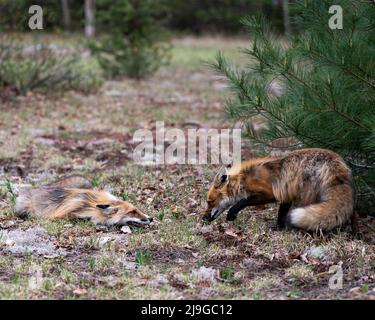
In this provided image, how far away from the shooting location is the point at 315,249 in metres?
6.25

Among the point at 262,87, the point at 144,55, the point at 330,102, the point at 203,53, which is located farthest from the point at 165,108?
the point at 203,53

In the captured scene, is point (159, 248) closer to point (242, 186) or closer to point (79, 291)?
point (242, 186)

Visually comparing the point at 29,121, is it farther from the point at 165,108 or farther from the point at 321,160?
the point at 321,160

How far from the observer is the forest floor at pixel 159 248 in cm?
538

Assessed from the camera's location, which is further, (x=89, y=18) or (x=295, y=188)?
(x=89, y=18)

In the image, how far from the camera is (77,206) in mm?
7215

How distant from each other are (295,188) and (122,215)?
1899 millimetres

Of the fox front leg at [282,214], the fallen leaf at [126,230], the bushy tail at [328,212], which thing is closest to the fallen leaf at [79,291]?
the fallen leaf at [126,230]

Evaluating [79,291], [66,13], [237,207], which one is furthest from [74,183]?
[66,13]

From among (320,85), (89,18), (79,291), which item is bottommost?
(79,291)

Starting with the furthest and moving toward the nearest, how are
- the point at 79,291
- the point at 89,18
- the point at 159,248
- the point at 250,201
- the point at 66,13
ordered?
the point at 66,13
the point at 89,18
the point at 250,201
the point at 159,248
the point at 79,291

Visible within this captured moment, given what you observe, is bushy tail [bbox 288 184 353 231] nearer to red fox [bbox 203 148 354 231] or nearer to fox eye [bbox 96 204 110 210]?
red fox [bbox 203 148 354 231]

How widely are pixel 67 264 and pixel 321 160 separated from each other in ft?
8.92

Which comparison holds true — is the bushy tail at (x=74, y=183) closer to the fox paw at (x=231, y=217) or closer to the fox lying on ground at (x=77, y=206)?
the fox lying on ground at (x=77, y=206)
